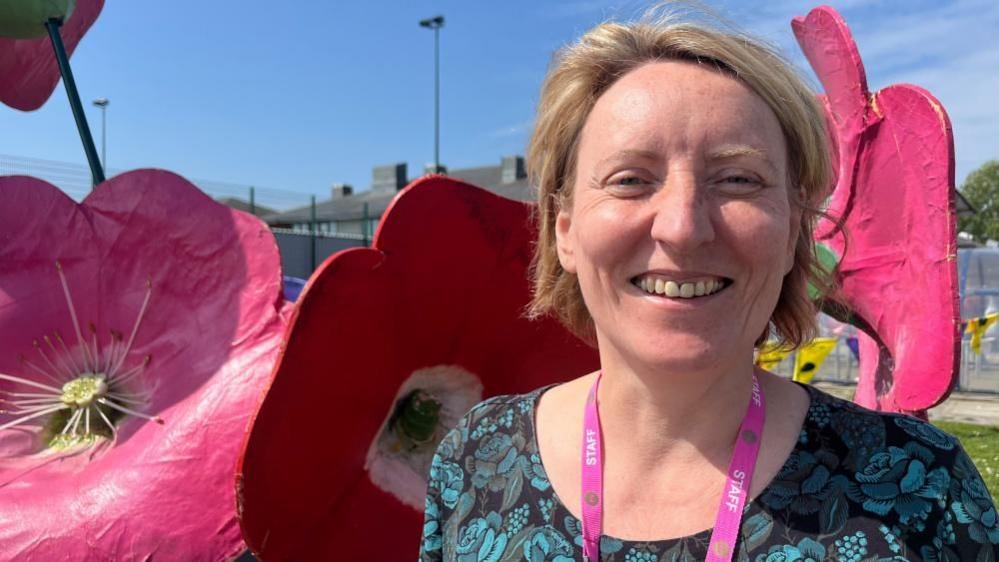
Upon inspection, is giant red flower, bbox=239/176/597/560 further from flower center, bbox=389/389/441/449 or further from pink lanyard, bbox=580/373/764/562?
pink lanyard, bbox=580/373/764/562

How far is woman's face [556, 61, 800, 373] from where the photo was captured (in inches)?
36.5

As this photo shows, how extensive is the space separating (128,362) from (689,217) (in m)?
1.25

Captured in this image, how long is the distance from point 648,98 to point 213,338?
96 centimetres

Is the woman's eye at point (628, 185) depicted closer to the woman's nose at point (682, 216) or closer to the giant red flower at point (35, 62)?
the woman's nose at point (682, 216)

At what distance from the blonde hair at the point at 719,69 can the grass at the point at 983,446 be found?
3.93m

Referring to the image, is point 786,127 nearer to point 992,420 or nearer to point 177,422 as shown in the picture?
point 177,422

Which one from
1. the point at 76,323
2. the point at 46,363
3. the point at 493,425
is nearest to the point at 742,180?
the point at 493,425

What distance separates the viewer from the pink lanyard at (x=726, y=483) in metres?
0.95

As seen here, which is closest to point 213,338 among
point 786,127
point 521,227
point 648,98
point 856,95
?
point 521,227

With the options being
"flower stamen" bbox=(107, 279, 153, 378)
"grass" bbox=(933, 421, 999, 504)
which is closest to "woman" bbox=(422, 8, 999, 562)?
"flower stamen" bbox=(107, 279, 153, 378)

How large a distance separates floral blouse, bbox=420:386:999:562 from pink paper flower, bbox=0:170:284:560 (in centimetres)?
49

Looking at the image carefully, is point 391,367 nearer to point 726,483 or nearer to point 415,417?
point 415,417

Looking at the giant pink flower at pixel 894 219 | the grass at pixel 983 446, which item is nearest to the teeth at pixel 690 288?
the giant pink flower at pixel 894 219

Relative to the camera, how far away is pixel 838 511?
94cm
